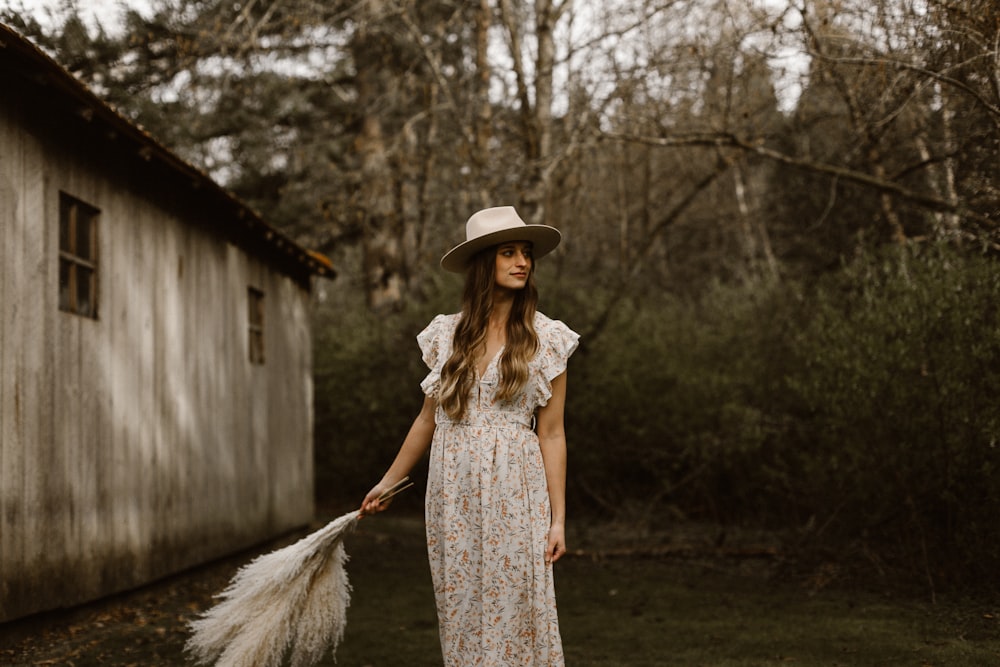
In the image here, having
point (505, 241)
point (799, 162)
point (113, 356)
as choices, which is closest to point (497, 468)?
point (505, 241)

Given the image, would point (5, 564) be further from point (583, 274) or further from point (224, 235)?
point (583, 274)

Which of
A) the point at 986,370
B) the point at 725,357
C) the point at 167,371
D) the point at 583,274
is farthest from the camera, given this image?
the point at 583,274

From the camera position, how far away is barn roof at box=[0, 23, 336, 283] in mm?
5954

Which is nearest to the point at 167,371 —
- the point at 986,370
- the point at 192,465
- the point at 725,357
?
the point at 192,465

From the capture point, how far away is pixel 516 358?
3844 mm

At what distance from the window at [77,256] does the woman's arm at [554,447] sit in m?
4.41

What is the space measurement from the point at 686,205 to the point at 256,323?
734 centimetres

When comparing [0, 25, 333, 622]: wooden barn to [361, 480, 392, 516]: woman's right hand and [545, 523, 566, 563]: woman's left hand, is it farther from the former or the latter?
[545, 523, 566, 563]: woman's left hand

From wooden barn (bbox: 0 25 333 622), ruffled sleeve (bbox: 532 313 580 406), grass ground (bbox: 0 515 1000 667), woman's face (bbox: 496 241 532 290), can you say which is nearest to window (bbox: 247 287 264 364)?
wooden barn (bbox: 0 25 333 622)

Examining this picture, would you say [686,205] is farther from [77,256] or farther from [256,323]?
[77,256]

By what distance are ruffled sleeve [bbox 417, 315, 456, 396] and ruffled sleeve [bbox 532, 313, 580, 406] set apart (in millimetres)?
363

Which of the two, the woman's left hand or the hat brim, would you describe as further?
the hat brim

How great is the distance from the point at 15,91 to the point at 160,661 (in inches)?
145

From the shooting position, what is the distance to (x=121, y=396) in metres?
7.77
